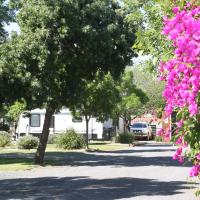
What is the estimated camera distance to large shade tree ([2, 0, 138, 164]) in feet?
75.4

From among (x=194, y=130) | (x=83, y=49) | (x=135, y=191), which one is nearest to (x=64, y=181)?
(x=135, y=191)

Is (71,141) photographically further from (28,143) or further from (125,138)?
(125,138)

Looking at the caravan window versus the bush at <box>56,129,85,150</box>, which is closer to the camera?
the bush at <box>56,129,85,150</box>

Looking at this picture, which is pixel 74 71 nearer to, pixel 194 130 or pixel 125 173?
pixel 125 173

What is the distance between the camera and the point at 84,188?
15445 mm

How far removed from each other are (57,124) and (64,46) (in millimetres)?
35342

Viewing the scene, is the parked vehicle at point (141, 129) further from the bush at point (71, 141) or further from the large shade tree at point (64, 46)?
the large shade tree at point (64, 46)

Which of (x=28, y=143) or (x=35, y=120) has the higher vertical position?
(x=35, y=120)

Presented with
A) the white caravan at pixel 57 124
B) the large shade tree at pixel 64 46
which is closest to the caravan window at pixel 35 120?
the white caravan at pixel 57 124

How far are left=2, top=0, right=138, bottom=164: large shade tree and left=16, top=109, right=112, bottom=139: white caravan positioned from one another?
1263 inches

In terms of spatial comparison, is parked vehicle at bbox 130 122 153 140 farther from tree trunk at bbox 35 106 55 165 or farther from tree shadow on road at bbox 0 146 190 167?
tree trunk at bbox 35 106 55 165

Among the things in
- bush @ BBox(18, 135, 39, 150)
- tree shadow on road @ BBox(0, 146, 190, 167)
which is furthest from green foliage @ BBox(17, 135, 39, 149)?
tree shadow on road @ BBox(0, 146, 190, 167)

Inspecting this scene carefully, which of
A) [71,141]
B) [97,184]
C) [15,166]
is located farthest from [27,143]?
[97,184]

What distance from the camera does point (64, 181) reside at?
1770cm
